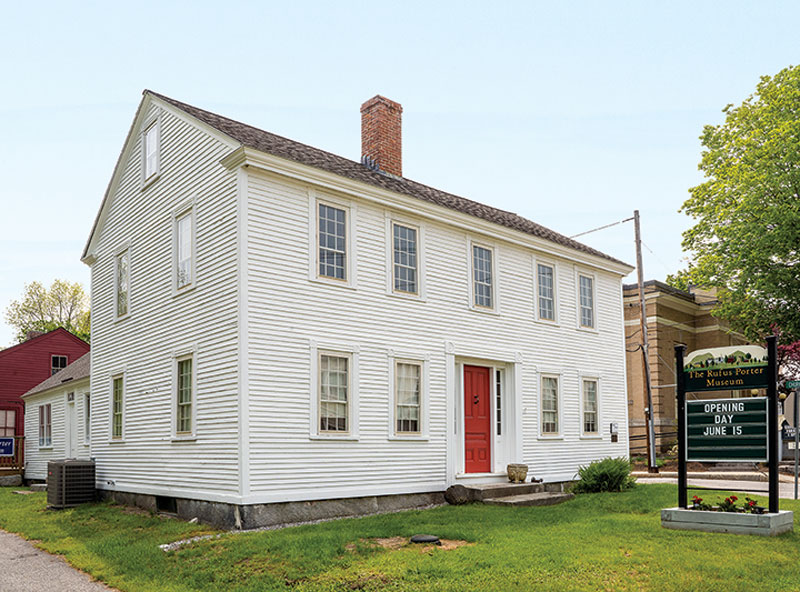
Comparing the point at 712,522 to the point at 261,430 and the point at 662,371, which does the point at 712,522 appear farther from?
the point at 662,371

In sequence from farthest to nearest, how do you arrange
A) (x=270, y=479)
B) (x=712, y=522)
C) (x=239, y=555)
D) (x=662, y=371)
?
(x=662, y=371) → (x=270, y=479) → (x=712, y=522) → (x=239, y=555)

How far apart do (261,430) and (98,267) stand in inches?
364

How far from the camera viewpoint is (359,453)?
14.2 meters

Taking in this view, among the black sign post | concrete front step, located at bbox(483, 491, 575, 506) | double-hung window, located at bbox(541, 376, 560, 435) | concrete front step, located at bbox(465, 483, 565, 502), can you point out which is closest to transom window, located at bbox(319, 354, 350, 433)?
concrete front step, located at bbox(465, 483, 565, 502)

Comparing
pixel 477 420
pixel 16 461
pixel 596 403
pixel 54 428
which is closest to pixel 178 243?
pixel 477 420

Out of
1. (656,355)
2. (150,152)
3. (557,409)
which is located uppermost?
(150,152)

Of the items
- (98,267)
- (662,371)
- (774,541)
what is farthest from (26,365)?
(774,541)

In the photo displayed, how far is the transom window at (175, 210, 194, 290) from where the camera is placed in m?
14.9

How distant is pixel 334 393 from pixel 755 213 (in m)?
19.2

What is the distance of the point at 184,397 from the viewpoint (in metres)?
14.8

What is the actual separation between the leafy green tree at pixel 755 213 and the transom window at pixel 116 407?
20883 mm

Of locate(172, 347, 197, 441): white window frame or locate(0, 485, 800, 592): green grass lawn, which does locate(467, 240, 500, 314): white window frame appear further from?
locate(172, 347, 197, 441): white window frame

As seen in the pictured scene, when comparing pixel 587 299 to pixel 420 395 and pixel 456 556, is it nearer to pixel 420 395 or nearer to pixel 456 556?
pixel 420 395

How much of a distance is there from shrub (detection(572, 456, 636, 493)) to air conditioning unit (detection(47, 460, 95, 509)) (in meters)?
11.3
